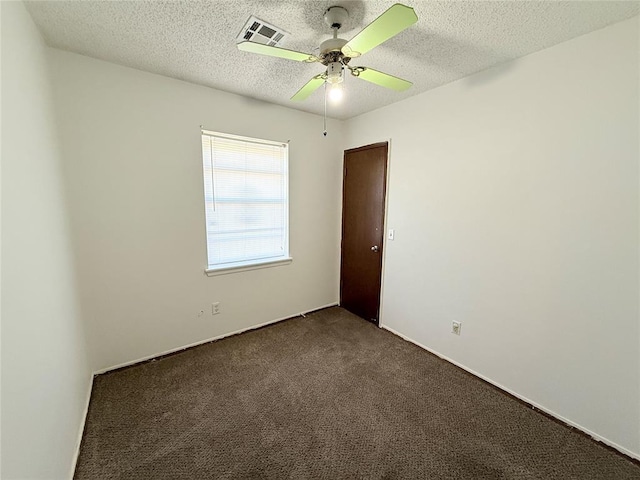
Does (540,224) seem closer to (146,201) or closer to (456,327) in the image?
(456,327)

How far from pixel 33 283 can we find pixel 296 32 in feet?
6.12

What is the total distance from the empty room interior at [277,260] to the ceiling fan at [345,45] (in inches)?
0.5

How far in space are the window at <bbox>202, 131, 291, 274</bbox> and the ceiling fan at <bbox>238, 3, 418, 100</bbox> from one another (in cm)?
126

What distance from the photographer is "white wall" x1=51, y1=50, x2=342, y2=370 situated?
1945mm

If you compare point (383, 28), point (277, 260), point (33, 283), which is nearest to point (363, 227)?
point (277, 260)

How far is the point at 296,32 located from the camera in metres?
1.58

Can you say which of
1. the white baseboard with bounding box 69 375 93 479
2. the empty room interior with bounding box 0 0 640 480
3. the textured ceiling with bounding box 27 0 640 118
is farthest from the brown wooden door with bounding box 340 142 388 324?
the white baseboard with bounding box 69 375 93 479

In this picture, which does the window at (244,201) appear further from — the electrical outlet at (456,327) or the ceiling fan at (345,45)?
the electrical outlet at (456,327)

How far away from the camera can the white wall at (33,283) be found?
0.95 metres

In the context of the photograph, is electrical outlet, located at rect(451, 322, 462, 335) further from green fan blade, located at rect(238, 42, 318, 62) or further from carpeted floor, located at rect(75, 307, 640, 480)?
green fan blade, located at rect(238, 42, 318, 62)

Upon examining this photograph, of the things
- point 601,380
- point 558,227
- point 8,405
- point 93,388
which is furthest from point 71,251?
point 601,380

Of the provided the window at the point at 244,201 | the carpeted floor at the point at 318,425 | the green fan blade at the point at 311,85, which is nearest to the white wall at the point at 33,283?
the carpeted floor at the point at 318,425

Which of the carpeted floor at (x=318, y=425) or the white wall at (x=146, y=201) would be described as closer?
the carpeted floor at (x=318, y=425)

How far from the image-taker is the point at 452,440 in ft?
5.38
